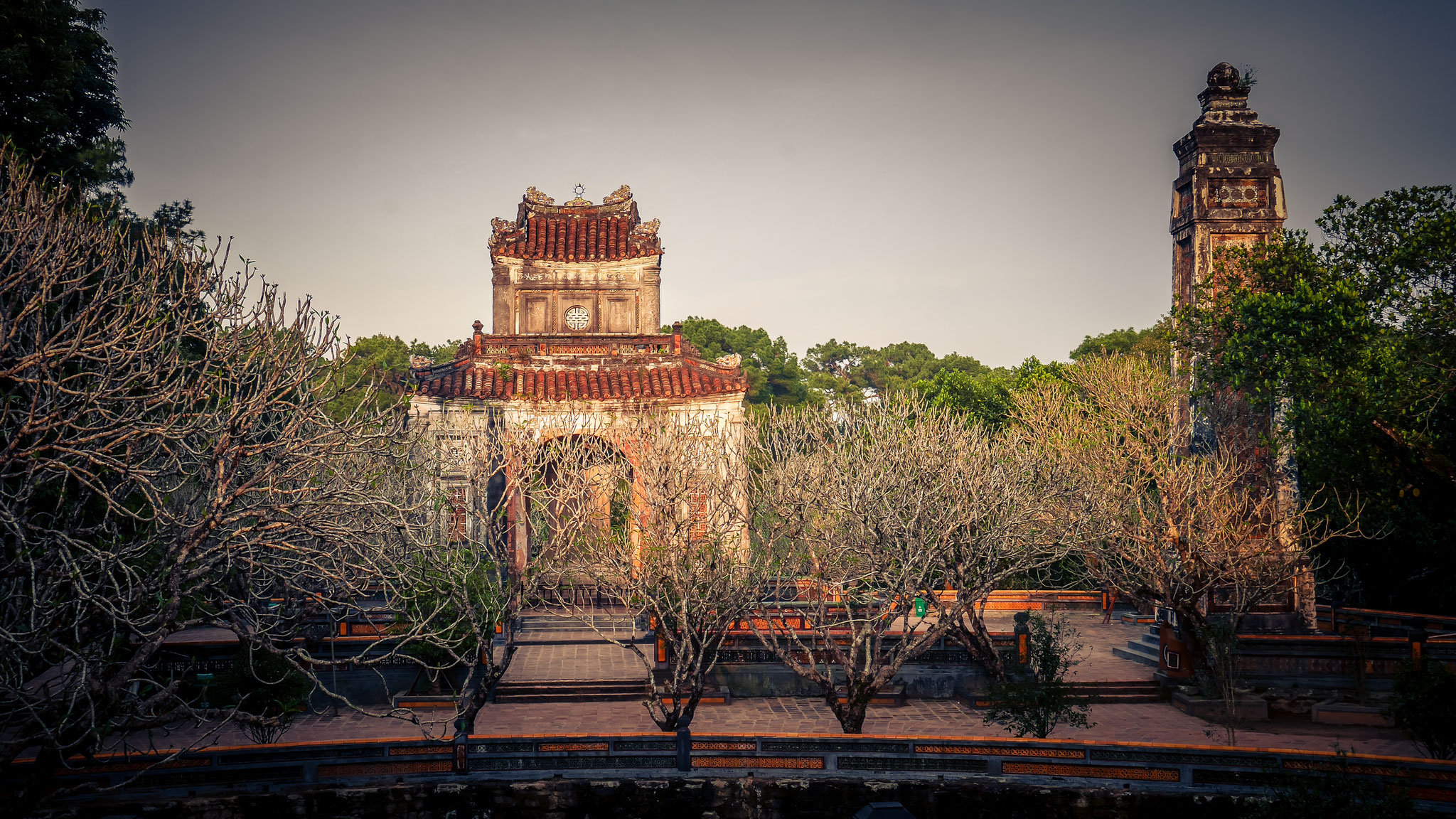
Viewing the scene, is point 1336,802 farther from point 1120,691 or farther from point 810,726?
point 1120,691

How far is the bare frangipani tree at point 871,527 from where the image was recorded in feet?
45.0

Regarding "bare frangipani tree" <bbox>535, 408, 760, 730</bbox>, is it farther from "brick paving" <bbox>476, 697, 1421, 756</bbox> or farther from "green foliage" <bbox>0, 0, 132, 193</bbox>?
"green foliage" <bbox>0, 0, 132, 193</bbox>

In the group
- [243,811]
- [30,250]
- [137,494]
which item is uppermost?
[30,250]

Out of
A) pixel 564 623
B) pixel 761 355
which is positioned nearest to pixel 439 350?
pixel 761 355

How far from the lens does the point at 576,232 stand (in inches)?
1072

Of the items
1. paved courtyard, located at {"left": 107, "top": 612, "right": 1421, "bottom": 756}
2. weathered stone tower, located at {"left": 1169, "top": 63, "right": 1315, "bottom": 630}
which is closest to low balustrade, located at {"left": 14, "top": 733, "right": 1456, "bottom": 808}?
paved courtyard, located at {"left": 107, "top": 612, "right": 1421, "bottom": 756}

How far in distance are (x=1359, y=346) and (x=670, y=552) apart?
11.6 m

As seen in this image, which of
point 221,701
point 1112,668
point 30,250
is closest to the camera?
point 30,250

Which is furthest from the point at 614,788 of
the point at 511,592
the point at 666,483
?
the point at 666,483

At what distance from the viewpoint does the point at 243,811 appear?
1095 cm

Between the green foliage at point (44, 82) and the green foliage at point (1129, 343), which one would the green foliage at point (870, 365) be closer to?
the green foliage at point (1129, 343)

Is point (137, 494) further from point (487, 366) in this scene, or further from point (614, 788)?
point (487, 366)

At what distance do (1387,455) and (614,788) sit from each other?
44.2 feet

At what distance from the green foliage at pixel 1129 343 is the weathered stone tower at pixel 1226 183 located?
2222cm
